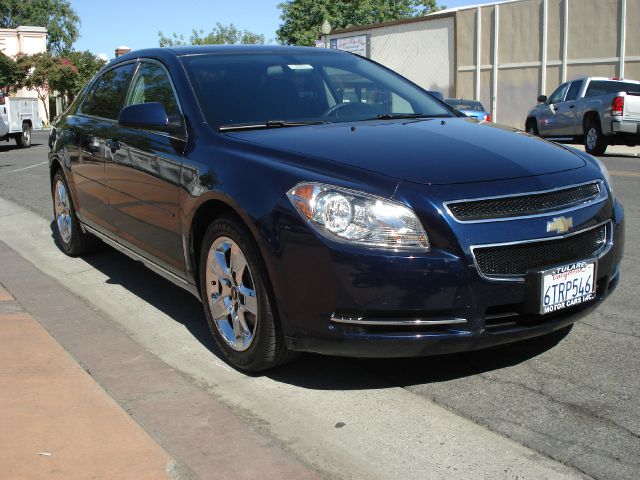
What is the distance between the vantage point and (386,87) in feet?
17.6

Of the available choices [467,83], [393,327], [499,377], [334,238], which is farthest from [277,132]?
[467,83]

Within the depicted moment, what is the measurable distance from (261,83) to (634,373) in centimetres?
262

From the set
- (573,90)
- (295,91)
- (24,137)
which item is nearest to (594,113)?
(573,90)

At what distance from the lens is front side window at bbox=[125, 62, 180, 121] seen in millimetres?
4745

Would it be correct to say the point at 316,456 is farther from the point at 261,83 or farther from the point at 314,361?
the point at 261,83

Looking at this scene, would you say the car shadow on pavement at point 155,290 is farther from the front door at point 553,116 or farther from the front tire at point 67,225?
the front door at point 553,116

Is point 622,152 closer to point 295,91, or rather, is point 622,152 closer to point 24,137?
point 295,91

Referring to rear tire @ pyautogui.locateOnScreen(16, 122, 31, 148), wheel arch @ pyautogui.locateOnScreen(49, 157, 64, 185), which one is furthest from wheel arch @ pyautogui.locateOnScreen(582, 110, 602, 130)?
rear tire @ pyautogui.locateOnScreen(16, 122, 31, 148)

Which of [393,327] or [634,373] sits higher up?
[393,327]

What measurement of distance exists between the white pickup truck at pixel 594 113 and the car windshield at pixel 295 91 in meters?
12.1

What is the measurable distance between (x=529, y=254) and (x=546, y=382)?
2.31ft

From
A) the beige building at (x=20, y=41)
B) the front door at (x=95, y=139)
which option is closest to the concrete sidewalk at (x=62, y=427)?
the front door at (x=95, y=139)

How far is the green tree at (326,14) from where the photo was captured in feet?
177

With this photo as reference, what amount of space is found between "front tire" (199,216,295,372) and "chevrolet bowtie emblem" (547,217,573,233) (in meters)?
1.30
